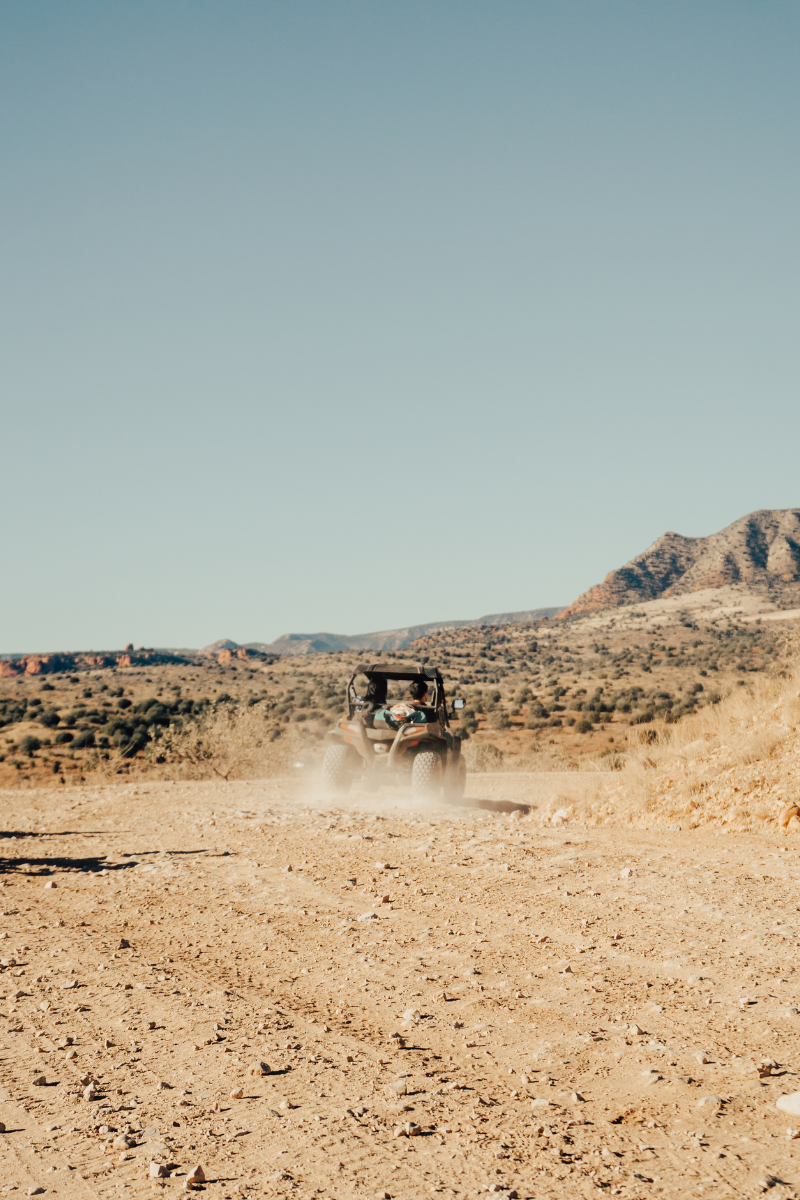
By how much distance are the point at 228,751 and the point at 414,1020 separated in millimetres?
20433

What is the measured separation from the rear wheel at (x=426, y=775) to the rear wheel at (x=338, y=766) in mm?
1363

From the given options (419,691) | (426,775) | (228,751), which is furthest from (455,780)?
(228,751)

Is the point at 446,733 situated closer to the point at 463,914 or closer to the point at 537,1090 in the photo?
the point at 463,914

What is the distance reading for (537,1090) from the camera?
3984mm

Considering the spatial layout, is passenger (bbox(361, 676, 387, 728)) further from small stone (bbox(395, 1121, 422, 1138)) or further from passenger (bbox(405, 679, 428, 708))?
small stone (bbox(395, 1121, 422, 1138))

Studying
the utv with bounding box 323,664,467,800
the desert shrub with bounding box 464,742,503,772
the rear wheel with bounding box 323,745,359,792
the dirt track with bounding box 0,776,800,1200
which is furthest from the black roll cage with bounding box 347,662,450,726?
the desert shrub with bounding box 464,742,503,772

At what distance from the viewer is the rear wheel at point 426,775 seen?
1291 centimetres

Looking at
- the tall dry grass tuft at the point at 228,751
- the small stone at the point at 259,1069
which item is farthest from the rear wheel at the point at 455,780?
the tall dry grass tuft at the point at 228,751

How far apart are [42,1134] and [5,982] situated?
90.6 inches

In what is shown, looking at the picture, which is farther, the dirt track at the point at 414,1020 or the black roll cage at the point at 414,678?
the black roll cage at the point at 414,678

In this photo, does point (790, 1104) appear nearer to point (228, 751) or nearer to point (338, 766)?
point (338, 766)

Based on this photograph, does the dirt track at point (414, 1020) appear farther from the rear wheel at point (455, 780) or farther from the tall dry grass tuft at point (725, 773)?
the rear wheel at point (455, 780)

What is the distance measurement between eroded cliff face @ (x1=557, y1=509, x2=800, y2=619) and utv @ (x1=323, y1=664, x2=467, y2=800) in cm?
9372

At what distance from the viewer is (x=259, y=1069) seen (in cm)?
Result: 426
